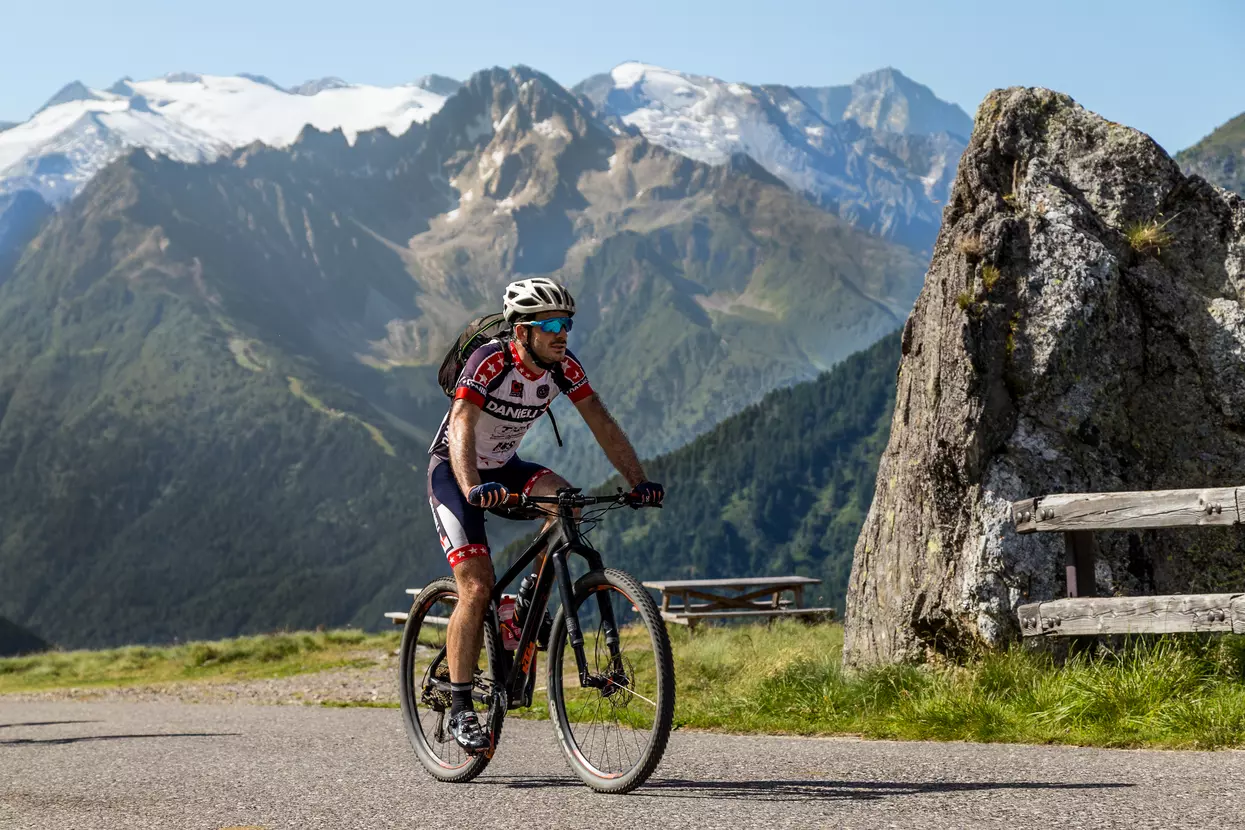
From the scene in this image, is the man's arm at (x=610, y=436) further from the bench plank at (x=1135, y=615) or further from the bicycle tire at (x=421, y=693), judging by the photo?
the bench plank at (x=1135, y=615)

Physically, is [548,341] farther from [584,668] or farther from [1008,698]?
[1008,698]

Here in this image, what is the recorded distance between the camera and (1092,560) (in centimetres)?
984

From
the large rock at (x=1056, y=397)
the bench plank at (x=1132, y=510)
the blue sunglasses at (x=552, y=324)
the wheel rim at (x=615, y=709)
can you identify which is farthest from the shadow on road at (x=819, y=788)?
Answer: the large rock at (x=1056, y=397)

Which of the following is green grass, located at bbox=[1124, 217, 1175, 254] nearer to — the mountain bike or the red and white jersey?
the red and white jersey

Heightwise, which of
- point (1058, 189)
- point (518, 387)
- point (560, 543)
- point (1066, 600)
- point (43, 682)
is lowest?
point (43, 682)

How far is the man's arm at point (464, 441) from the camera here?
714cm

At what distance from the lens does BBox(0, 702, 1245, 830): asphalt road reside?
234 inches

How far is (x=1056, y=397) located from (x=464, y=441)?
6.37 meters

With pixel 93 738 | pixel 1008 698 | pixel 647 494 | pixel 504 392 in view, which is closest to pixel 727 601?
pixel 93 738

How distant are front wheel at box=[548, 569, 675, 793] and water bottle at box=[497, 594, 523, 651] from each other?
0.35m

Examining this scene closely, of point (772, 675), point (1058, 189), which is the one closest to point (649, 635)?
point (772, 675)

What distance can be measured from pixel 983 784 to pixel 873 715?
3.54 m

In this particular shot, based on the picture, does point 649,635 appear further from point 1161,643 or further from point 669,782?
point 1161,643

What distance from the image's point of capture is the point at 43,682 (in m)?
35.2
